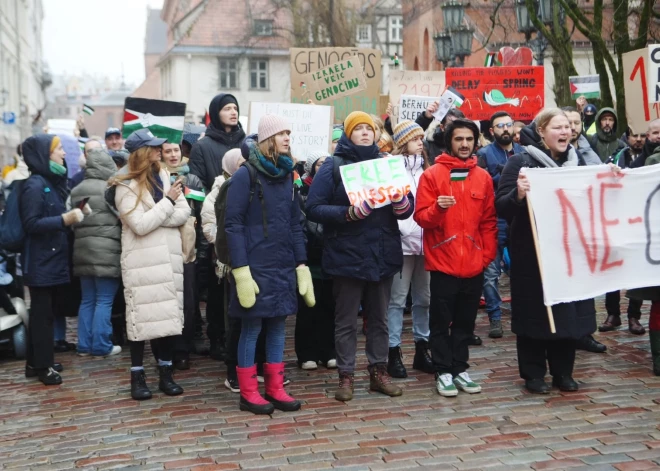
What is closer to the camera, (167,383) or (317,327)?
(167,383)

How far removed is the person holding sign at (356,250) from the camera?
665 cm

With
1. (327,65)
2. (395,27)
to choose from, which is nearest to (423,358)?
(327,65)

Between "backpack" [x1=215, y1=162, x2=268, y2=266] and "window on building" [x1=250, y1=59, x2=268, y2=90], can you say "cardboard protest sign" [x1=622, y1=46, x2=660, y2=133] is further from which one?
"window on building" [x1=250, y1=59, x2=268, y2=90]

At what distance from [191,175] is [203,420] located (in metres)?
2.65

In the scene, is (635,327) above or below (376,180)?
below

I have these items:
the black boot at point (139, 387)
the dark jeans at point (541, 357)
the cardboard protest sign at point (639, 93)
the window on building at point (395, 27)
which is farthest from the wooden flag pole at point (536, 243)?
the window on building at point (395, 27)

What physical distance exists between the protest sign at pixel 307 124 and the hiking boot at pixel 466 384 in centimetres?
344

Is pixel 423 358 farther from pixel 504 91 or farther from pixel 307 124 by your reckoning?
pixel 504 91

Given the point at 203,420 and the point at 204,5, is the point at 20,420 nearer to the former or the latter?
the point at 203,420

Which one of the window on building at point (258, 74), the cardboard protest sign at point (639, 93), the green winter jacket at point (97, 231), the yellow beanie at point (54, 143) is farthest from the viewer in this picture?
the window on building at point (258, 74)

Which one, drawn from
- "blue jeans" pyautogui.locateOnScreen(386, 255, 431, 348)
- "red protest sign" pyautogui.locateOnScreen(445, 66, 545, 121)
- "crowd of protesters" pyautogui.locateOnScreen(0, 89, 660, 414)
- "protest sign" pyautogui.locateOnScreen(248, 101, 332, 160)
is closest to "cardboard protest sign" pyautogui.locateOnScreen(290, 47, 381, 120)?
"protest sign" pyautogui.locateOnScreen(248, 101, 332, 160)

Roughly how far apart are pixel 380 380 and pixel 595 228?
6.49ft

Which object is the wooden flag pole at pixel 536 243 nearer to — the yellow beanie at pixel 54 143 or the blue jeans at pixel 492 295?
the blue jeans at pixel 492 295

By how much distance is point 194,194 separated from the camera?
7840 mm
